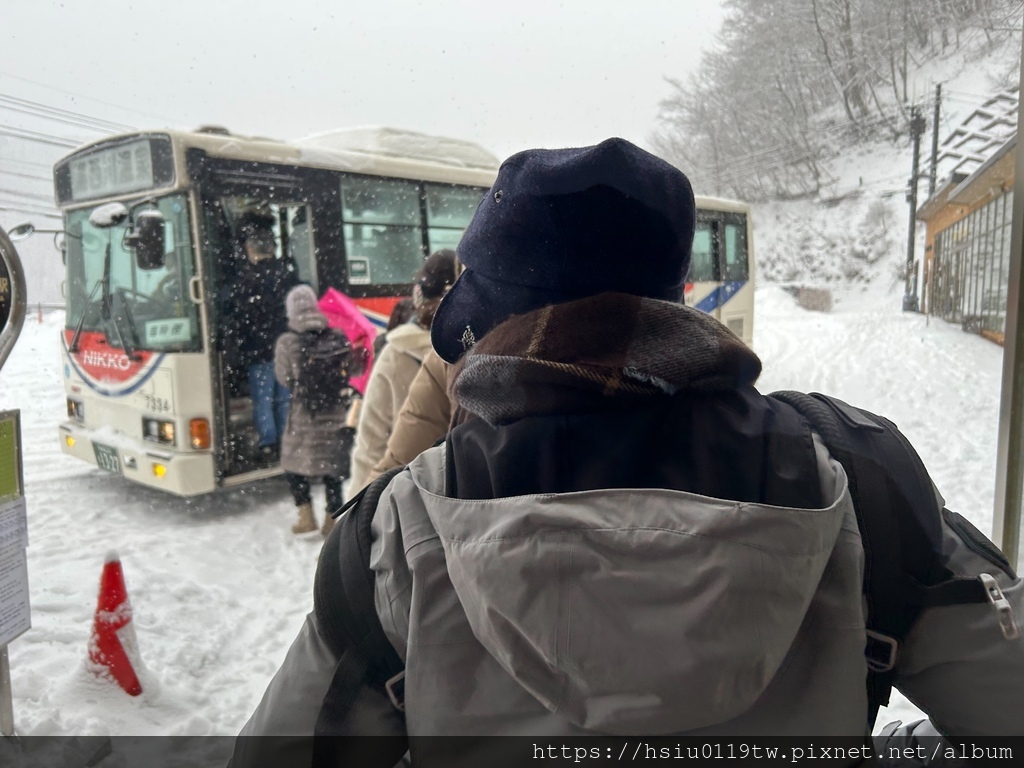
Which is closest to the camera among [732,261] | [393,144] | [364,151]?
[364,151]

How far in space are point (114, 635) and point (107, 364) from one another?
2.74 m

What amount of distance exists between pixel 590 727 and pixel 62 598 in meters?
3.80

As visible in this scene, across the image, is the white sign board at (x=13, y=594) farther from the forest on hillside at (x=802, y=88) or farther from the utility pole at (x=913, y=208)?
the utility pole at (x=913, y=208)

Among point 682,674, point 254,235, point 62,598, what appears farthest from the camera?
point 254,235

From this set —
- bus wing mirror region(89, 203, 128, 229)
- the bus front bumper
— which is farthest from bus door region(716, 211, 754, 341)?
bus wing mirror region(89, 203, 128, 229)

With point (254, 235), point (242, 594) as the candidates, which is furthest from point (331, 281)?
point (242, 594)

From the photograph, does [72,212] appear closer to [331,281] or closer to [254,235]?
[254,235]

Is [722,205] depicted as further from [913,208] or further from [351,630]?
[351,630]

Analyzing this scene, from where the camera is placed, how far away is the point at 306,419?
13.7 feet

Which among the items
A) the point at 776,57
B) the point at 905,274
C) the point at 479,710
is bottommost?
the point at 479,710

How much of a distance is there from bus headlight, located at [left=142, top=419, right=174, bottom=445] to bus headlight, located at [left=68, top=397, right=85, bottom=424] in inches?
30.7

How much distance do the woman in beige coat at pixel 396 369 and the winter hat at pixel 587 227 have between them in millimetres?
1500

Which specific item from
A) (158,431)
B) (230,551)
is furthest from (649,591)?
(158,431)

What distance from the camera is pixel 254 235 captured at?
4.90 metres
